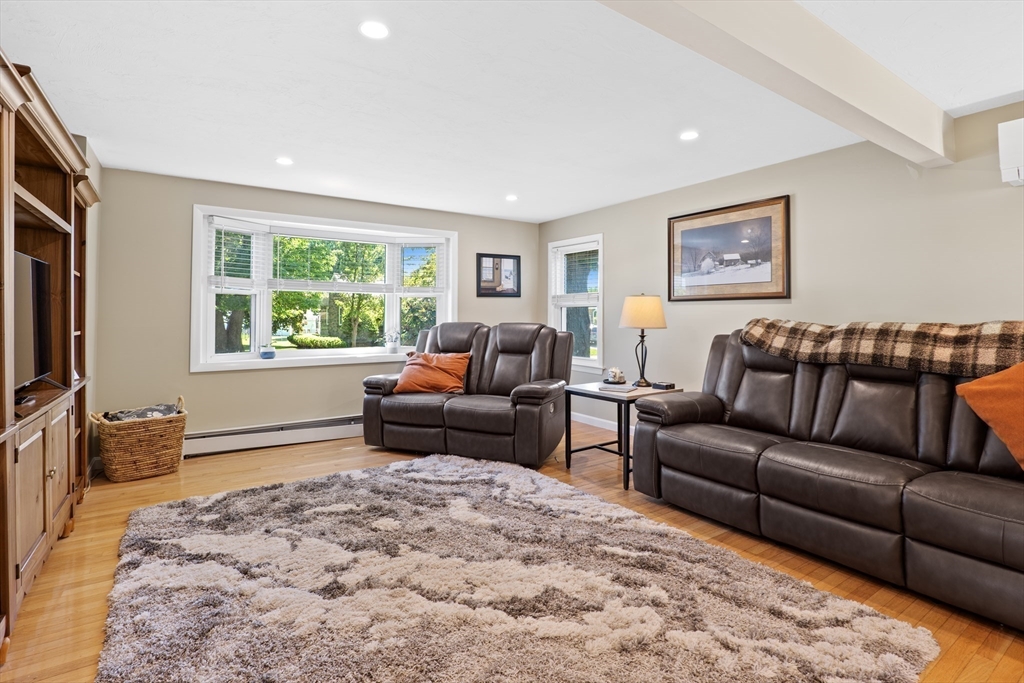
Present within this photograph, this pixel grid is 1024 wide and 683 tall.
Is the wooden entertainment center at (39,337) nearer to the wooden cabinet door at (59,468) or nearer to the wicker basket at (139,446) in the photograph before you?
the wooden cabinet door at (59,468)

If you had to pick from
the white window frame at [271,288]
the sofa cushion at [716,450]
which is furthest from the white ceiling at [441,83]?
the sofa cushion at [716,450]

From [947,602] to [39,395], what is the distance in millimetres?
3850

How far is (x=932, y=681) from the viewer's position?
161 centimetres

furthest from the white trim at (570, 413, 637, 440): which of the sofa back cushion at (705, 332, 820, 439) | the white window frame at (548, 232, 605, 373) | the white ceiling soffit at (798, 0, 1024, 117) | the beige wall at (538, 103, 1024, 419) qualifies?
the white ceiling soffit at (798, 0, 1024, 117)

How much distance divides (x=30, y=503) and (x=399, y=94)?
237cm

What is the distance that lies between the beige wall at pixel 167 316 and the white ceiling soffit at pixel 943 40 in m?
4.14

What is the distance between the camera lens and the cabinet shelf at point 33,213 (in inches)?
76.0

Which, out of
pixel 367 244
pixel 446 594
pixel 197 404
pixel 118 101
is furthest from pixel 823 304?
pixel 197 404

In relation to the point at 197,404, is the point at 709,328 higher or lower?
higher

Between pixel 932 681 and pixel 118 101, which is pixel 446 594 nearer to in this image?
pixel 932 681

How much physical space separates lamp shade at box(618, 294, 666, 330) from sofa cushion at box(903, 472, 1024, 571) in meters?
2.14

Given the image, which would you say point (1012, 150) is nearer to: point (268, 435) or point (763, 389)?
point (763, 389)

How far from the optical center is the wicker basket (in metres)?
3.58

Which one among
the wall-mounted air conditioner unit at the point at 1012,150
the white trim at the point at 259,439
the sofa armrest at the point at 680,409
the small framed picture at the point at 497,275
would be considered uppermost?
the wall-mounted air conditioner unit at the point at 1012,150
